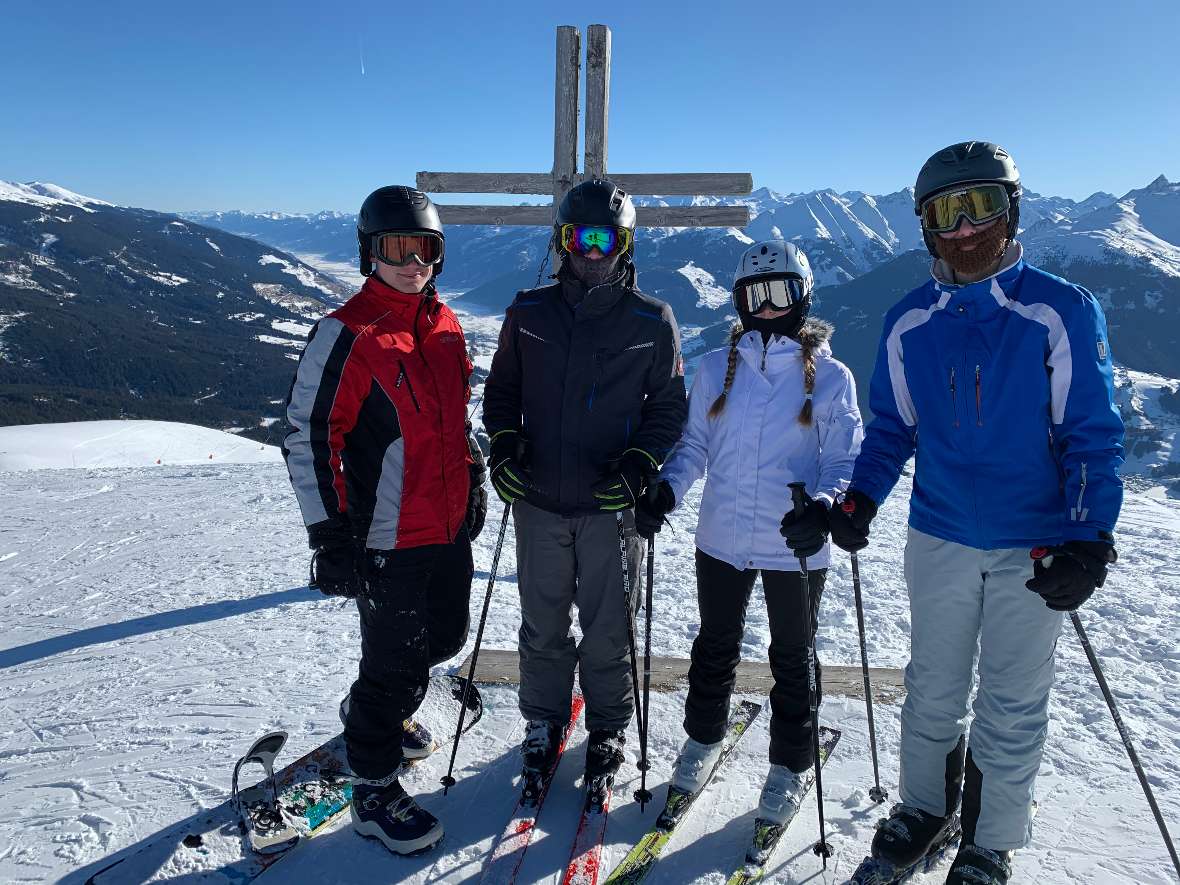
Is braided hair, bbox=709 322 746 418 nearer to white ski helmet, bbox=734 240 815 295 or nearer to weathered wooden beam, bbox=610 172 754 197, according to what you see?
white ski helmet, bbox=734 240 815 295

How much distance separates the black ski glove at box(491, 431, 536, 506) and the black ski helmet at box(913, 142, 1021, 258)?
1.93m

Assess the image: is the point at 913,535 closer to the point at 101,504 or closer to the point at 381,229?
the point at 381,229

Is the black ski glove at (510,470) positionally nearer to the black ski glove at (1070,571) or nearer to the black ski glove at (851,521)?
the black ski glove at (851,521)

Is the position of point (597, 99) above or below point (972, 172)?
above

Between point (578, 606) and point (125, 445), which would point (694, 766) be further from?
point (125, 445)

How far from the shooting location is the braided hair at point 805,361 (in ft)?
10.1

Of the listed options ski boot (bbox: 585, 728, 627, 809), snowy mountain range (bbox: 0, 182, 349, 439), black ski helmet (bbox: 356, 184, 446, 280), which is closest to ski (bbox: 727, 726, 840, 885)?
ski boot (bbox: 585, 728, 627, 809)

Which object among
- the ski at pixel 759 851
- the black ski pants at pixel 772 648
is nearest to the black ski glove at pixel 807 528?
the black ski pants at pixel 772 648

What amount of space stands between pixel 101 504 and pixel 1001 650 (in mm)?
10905

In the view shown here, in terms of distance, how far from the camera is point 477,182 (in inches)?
261

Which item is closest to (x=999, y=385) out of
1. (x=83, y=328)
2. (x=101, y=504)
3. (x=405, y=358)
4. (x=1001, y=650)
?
(x=1001, y=650)

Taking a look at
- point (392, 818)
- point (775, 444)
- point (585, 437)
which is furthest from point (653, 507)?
point (392, 818)

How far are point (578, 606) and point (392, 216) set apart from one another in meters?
2.03

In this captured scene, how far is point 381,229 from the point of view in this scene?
126 inches
